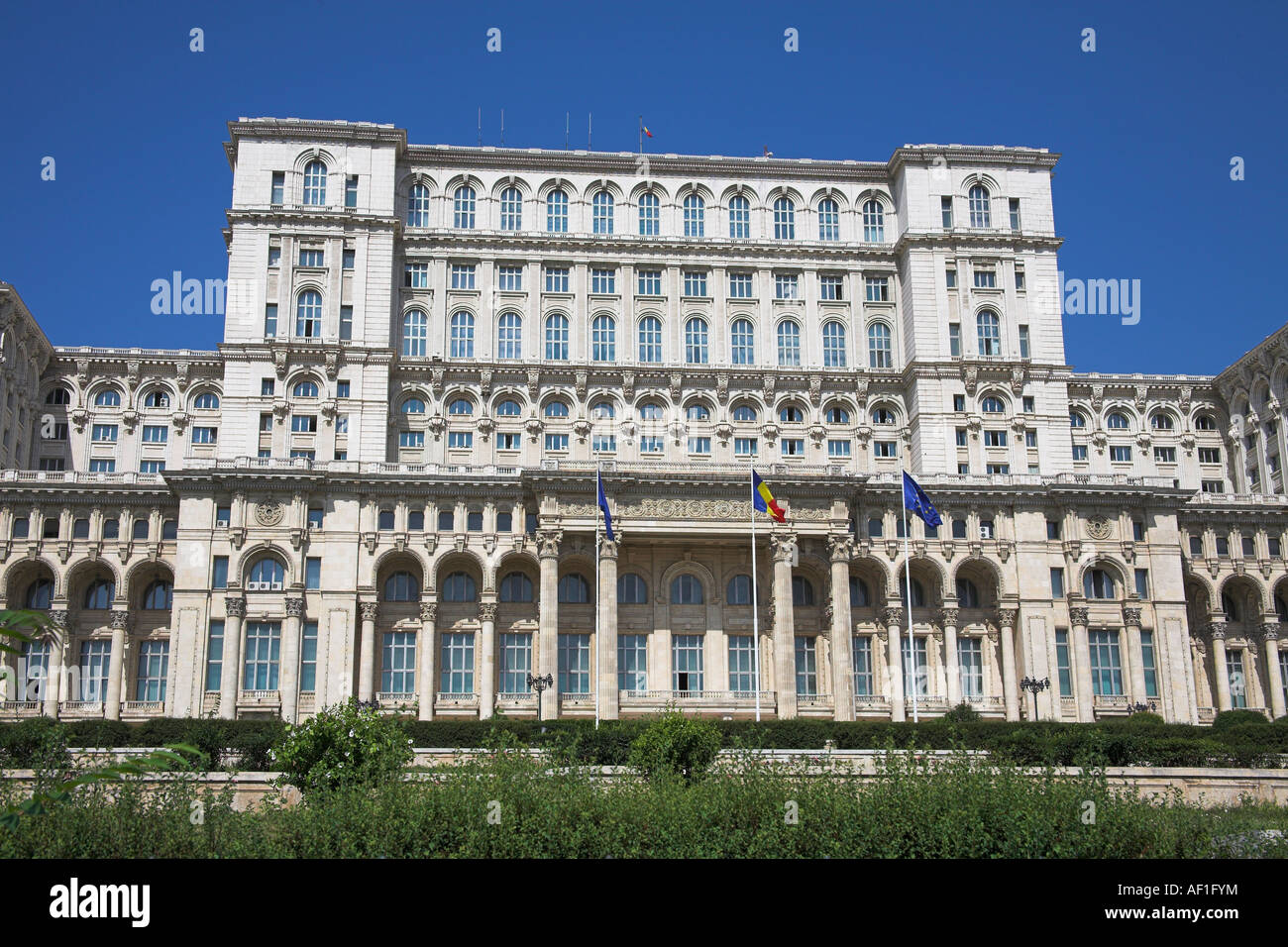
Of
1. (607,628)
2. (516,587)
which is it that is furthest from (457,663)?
(607,628)

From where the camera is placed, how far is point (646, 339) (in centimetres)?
8656

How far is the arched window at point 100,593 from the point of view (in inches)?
3108

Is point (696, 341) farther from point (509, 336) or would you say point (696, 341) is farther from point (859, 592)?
point (859, 592)

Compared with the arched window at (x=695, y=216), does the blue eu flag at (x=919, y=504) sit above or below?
below

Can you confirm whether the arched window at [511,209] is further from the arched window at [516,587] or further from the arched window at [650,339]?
the arched window at [516,587]

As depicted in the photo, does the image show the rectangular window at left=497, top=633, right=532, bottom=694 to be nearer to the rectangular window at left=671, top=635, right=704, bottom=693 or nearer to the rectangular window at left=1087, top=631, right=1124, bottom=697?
the rectangular window at left=671, top=635, right=704, bottom=693

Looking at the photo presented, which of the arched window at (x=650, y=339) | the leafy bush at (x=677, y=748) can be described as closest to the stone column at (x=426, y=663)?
the arched window at (x=650, y=339)

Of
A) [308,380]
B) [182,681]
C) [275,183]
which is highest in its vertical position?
[275,183]

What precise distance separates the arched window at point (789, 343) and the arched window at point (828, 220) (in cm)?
719

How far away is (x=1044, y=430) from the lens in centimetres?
8375

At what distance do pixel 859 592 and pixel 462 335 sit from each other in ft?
106

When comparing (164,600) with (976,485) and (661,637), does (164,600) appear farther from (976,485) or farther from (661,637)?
(976,485)
